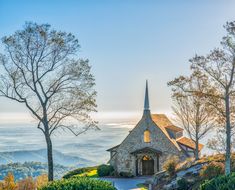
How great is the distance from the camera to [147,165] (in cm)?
4312

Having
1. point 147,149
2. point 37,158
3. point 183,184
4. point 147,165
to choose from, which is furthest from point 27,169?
point 183,184

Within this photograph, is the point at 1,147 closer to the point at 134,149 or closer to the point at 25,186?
the point at 25,186

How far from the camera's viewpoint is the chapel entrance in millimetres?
42844

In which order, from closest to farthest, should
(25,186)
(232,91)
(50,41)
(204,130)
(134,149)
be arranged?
1. (232,91)
2. (50,41)
3. (204,130)
4. (134,149)
5. (25,186)

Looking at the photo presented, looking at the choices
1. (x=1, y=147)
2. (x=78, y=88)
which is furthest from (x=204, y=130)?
(x=1, y=147)

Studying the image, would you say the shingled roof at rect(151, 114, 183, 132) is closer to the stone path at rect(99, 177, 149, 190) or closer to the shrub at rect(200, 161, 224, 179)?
the stone path at rect(99, 177, 149, 190)

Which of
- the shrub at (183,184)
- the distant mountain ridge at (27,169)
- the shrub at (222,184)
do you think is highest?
the shrub at (222,184)

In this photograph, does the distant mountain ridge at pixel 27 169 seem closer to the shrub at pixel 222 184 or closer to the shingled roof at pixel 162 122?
the shingled roof at pixel 162 122

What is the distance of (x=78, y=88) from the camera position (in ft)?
96.2

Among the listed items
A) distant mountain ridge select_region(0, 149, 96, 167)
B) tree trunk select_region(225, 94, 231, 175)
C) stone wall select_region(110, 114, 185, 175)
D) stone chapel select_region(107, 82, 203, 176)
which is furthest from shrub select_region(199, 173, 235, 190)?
distant mountain ridge select_region(0, 149, 96, 167)

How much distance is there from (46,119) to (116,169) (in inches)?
690

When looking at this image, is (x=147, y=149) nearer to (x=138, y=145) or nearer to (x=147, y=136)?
(x=138, y=145)

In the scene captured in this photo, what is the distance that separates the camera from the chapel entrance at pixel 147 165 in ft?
141

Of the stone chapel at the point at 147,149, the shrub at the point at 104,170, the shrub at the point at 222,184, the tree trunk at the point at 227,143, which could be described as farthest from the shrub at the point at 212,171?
the shrub at the point at 104,170
